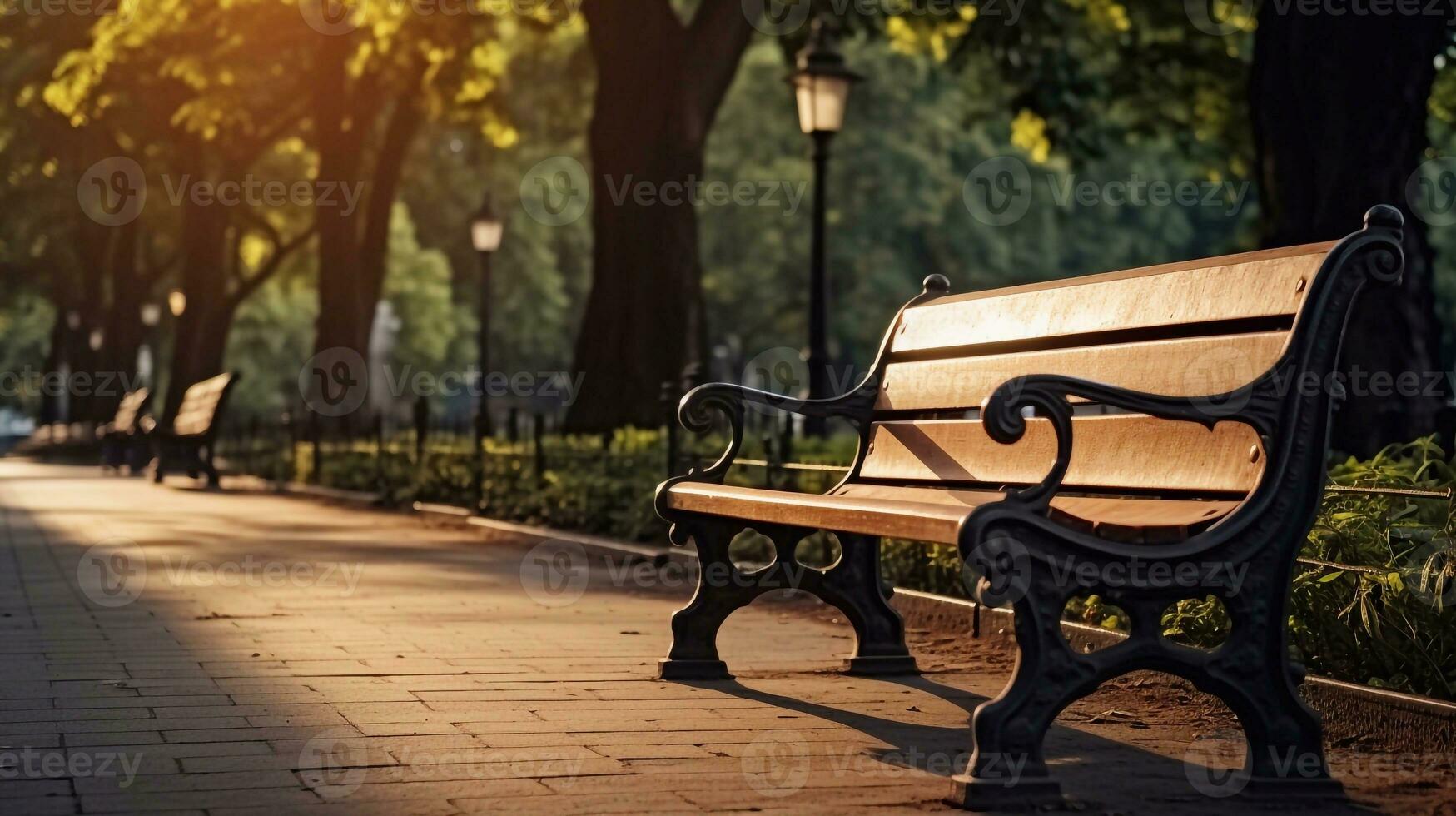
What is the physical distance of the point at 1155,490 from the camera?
17.8 ft

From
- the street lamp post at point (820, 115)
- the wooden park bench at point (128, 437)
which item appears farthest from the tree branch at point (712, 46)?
the wooden park bench at point (128, 437)

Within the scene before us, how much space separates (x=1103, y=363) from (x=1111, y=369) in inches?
2.0

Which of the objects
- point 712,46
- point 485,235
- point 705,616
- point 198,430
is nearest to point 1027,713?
point 705,616

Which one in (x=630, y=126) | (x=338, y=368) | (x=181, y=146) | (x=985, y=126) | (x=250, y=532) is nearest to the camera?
(x=250, y=532)

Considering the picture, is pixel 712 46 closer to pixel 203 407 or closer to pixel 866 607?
pixel 203 407

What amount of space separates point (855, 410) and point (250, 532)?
987 cm

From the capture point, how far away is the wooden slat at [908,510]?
4.96 m

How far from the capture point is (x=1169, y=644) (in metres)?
4.92

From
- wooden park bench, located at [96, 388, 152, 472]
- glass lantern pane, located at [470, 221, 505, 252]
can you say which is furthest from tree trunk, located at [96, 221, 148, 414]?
glass lantern pane, located at [470, 221, 505, 252]

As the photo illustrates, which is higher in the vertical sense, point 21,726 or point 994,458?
point 994,458

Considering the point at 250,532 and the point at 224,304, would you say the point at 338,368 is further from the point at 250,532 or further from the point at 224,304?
the point at 250,532

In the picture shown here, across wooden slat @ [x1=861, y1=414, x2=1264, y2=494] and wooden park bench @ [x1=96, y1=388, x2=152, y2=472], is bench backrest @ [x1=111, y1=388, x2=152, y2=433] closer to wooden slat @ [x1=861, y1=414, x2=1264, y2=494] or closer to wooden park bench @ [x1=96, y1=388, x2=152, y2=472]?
wooden park bench @ [x1=96, y1=388, x2=152, y2=472]

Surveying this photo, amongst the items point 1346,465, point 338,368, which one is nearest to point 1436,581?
point 1346,465

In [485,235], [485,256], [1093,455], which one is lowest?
[1093,455]
